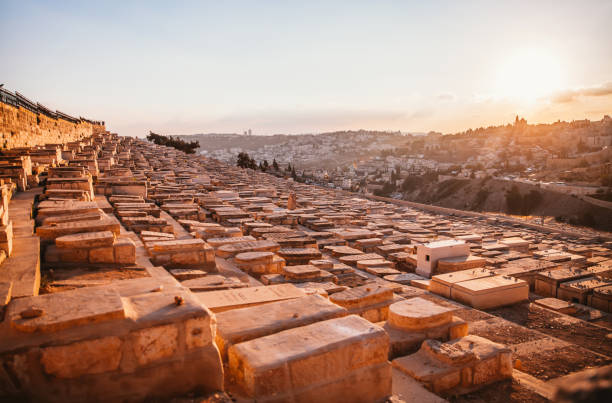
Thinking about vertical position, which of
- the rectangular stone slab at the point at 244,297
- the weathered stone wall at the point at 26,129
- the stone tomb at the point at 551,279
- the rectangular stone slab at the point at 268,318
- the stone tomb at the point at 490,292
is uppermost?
the weathered stone wall at the point at 26,129

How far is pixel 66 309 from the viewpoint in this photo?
2.13 metres

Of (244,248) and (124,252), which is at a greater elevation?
(124,252)

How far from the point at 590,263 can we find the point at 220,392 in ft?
41.2

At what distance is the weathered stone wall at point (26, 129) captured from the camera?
11.5m

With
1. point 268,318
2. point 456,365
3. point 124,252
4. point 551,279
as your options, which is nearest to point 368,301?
point 456,365

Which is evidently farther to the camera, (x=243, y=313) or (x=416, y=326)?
(x=416, y=326)

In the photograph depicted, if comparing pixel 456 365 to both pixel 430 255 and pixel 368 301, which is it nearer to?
pixel 368 301

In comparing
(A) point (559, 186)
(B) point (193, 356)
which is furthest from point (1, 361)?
(A) point (559, 186)

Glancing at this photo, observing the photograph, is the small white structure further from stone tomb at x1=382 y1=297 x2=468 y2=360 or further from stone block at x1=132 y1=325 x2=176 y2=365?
stone block at x1=132 y1=325 x2=176 y2=365

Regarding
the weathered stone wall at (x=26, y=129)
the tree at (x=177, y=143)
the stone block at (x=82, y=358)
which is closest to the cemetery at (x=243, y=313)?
the stone block at (x=82, y=358)

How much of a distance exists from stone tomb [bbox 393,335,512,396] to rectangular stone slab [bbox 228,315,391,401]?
1.15m

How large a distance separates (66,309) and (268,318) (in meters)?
1.29

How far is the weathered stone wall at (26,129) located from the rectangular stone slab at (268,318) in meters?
11.6

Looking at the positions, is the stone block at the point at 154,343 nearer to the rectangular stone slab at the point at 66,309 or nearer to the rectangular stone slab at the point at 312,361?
the rectangular stone slab at the point at 66,309
